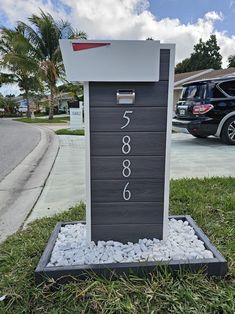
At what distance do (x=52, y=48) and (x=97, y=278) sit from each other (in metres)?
22.1

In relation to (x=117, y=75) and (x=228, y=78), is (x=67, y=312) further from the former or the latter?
(x=228, y=78)

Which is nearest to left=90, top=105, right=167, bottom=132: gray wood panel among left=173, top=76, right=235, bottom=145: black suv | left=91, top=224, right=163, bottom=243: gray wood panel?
left=91, top=224, right=163, bottom=243: gray wood panel

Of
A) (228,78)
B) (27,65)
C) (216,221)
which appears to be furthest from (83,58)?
(27,65)

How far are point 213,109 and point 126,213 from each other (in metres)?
5.83

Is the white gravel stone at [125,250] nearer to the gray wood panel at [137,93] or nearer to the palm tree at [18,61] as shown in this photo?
the gray wood panel at [137,93]

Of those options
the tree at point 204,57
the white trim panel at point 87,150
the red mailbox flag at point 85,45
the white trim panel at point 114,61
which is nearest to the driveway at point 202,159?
the white trim panel at point 87,150

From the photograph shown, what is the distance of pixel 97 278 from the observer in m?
2.06

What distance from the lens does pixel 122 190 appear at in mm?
2367

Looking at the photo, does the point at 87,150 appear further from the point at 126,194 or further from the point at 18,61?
the point at 18,61

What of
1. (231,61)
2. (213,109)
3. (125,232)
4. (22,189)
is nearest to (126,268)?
(125,232)

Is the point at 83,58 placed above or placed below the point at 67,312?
above

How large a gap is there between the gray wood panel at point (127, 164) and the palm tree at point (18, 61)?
2115 centimetres

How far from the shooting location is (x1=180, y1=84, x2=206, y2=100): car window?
304 inches

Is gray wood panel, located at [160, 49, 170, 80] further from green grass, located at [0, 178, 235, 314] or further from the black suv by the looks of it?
the black suv
